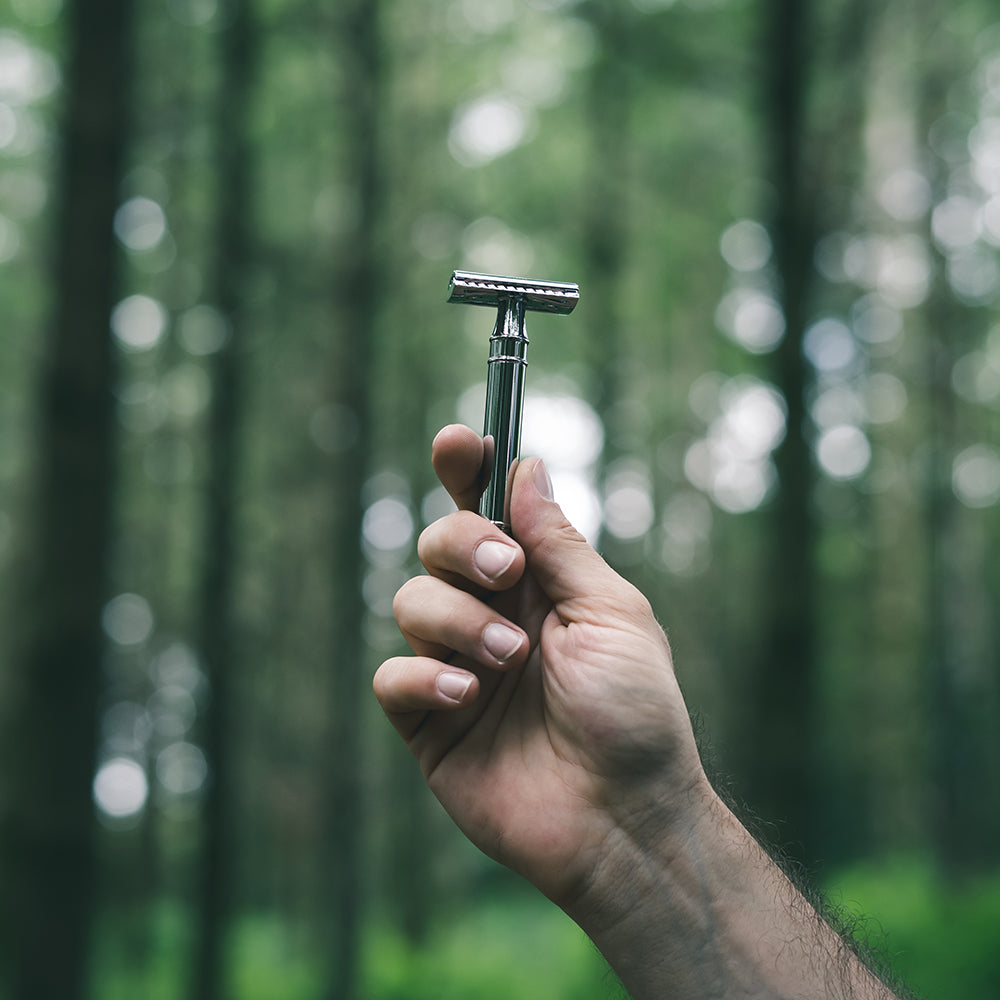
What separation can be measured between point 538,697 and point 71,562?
3443 mm

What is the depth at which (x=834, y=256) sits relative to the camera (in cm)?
694

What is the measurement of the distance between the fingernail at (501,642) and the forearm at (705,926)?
0.42 meters

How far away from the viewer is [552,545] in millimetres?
1731

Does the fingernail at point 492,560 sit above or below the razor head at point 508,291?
below

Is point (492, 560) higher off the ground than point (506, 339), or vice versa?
point (506, 339)

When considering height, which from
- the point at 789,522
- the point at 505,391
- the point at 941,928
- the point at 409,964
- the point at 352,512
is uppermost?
the point at 505,391

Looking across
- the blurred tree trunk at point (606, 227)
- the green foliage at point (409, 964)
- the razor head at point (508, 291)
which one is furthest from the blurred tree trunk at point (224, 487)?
the razor head at point (508, 291)

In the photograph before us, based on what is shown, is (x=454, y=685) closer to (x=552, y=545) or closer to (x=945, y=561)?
(x=552, y=545)

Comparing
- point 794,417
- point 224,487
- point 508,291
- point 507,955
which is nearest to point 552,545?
point 508,291

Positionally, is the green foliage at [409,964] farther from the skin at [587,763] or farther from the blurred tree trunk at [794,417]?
the skin at [587,763]

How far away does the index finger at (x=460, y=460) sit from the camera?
5.37 feet

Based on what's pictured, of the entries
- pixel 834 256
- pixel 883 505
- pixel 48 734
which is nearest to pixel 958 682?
pixel 883 505

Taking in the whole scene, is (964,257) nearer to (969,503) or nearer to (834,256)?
(834,256)

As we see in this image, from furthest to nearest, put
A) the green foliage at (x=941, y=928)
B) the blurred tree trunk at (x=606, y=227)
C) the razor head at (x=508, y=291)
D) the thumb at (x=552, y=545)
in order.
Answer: the blurred tree trunk at (x=606, y=227)
the green foliage at (x=941, y=928)
the thumb at (x=552, y=545)
the razor head at (x=508, y=291)
